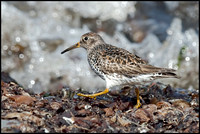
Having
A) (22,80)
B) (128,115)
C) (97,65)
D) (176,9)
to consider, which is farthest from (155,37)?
(128,115)

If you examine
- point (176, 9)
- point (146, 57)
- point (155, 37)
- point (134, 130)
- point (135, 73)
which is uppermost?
point (176, 9)

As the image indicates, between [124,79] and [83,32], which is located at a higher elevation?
[83,32]

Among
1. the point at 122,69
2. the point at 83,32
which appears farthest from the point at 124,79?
the point at 83,32

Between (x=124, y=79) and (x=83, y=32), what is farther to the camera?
(x=83, y=32)

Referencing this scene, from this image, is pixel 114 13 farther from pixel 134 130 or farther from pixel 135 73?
pixel 134 130

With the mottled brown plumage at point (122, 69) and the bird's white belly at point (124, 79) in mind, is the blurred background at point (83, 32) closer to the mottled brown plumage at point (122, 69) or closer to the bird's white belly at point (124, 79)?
the mottled brown plumage at point (122, 69)

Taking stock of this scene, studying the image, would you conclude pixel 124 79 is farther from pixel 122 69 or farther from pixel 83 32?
pixel 83 32

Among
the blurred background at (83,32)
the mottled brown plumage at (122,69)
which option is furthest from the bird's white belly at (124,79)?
the blurred background at (83,32)

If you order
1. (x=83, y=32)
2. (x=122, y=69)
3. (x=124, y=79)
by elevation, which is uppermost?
(x=83, y=32)
